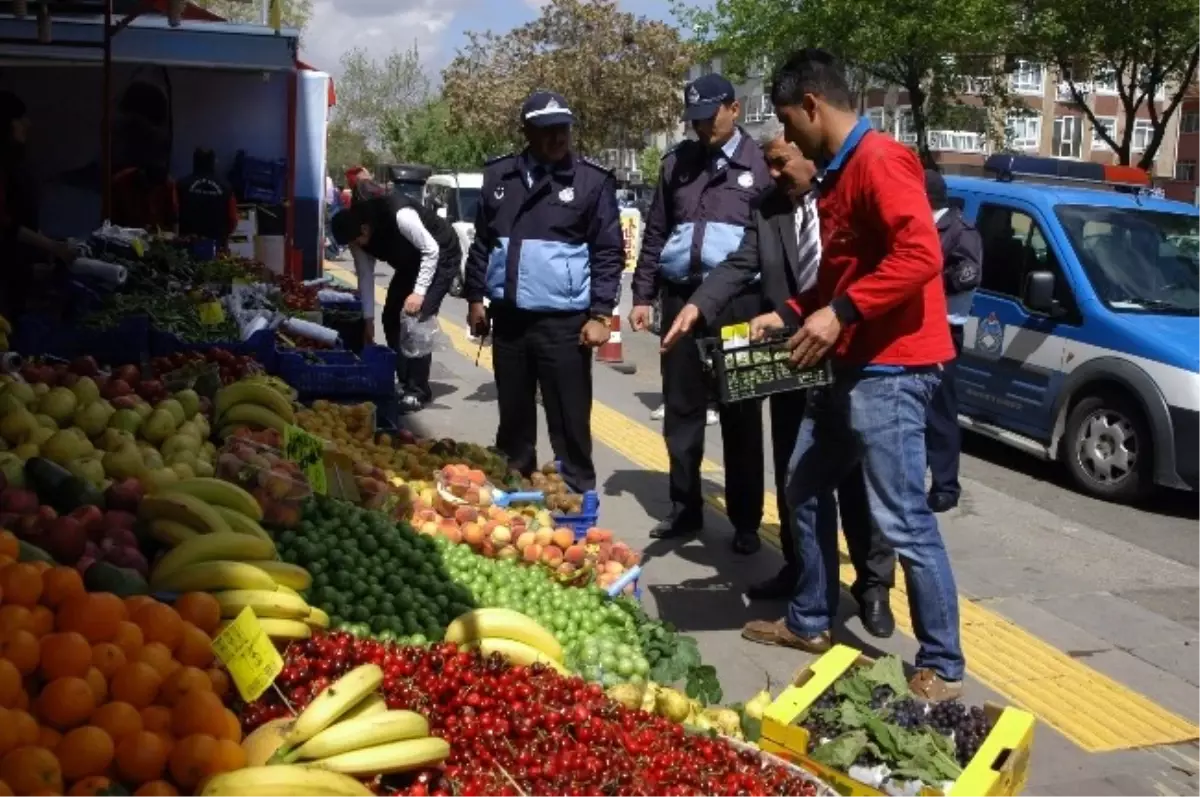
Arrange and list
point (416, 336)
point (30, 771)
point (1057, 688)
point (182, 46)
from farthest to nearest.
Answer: point (182, 46), point (416, 336), point (1057, 688), point (30, 771)

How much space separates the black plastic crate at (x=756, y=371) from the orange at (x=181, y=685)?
232 cm

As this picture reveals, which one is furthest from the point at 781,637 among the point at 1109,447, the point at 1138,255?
the point at 1138,255

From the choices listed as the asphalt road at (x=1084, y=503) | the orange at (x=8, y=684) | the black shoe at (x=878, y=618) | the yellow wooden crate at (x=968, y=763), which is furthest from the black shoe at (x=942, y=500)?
the orange at (x=8, y=684)

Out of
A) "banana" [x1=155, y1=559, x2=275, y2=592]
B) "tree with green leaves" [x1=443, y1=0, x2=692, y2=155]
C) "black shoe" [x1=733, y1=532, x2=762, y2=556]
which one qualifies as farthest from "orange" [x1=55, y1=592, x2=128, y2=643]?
"tree with green leaves" [x1=443, y1=0, x2=692, y2=155]

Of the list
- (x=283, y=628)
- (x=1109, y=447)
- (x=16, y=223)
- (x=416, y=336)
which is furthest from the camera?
(x=416, y=336)

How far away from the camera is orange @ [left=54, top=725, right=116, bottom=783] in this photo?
256 centimetres

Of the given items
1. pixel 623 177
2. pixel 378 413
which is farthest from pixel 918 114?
pixel 378 413

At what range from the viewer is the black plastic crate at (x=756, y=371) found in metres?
4.62

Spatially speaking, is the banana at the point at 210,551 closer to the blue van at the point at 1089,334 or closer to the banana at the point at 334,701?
the banana at the point at 334,701

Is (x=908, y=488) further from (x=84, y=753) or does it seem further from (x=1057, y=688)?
(x=84, y=753)

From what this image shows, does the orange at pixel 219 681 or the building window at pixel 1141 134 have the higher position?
the building window at pixel 1141 134

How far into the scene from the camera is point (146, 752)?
2.61 m

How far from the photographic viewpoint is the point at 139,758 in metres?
2.61

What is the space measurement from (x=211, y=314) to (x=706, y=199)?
2948 mm
